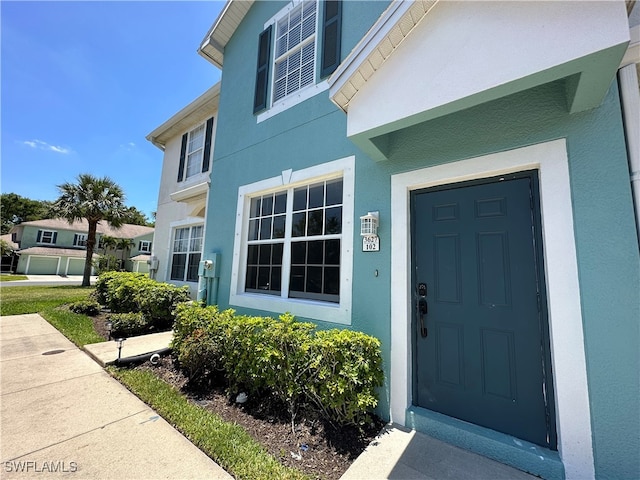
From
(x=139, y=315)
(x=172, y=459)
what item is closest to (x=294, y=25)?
(x=172, y=459)

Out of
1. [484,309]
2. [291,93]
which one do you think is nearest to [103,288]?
[291,93]

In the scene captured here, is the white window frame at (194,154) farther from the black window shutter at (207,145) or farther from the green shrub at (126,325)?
the green shrub at (126,325)

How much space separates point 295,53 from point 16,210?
222 feet

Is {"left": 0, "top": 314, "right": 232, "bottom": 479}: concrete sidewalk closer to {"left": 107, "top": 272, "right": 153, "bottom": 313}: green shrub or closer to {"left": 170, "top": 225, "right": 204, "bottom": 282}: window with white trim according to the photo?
{"left": 107, "top": 272, "right": 153, "bottom": 313}: green shrub

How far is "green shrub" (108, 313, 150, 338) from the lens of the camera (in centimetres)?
630

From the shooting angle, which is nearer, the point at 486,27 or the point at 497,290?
the point at 486,27

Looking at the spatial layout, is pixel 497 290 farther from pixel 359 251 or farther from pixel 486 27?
pixel 486 27

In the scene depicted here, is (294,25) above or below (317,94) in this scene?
above

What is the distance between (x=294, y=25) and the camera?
557cm

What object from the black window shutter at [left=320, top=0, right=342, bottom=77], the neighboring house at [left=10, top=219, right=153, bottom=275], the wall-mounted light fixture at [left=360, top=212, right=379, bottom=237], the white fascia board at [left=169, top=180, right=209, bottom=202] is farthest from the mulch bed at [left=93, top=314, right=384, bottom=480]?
the neighboring house at [left=10, top=219, right=153, bottom=275]

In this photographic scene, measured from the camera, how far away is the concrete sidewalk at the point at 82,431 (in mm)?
2332

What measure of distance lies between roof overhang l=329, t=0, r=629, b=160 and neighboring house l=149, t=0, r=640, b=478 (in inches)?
0.5

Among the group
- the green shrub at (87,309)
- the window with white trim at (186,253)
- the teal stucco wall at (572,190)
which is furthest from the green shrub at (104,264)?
the teal stucco wall at (572,190)

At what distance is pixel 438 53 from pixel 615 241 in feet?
7.50
